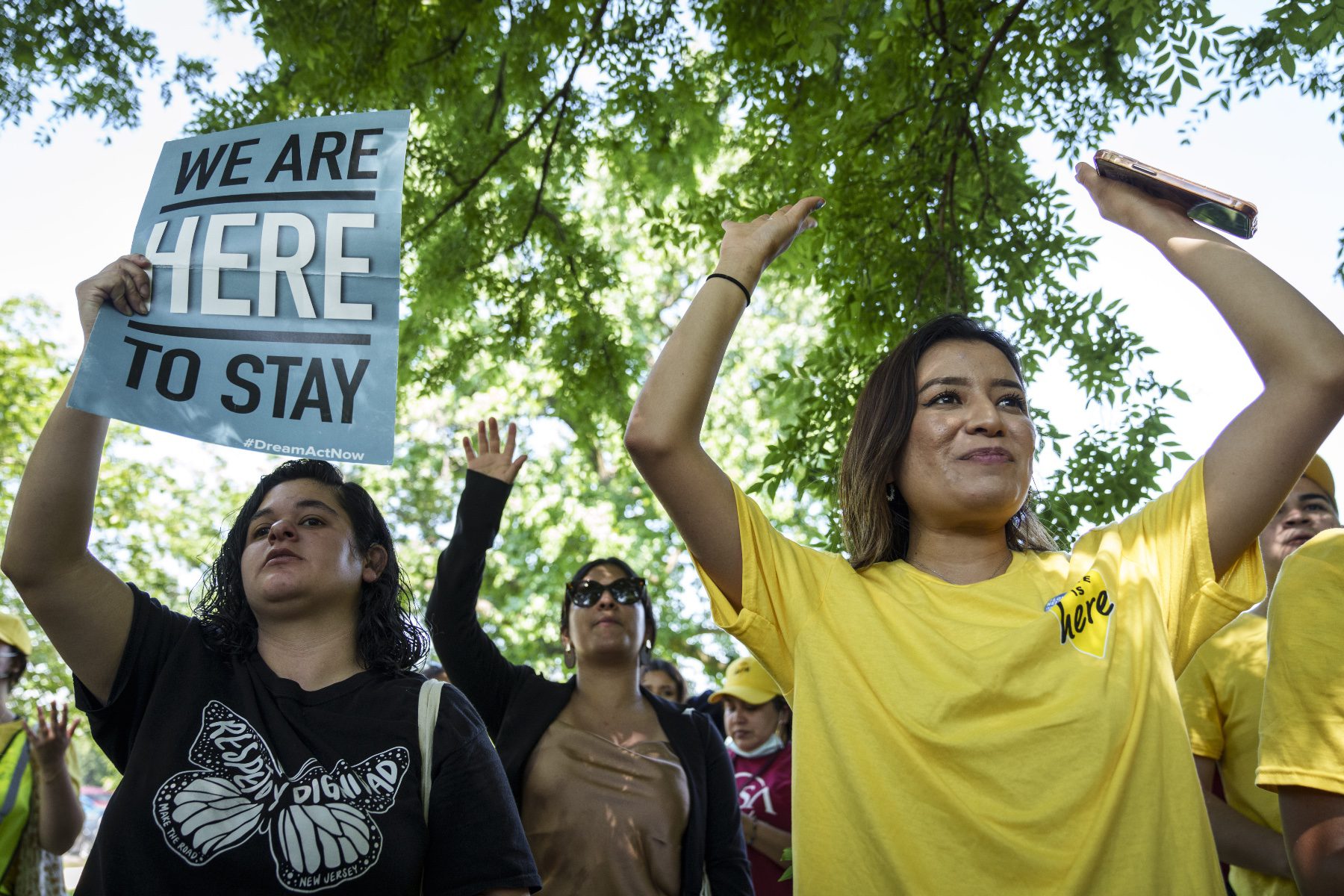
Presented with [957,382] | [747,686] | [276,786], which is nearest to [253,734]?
[276,786]

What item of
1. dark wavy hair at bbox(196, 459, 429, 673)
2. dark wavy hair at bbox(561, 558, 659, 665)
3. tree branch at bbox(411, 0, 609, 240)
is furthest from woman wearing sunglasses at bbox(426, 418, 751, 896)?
tree branch at bbox(411, 0, 609, 240)

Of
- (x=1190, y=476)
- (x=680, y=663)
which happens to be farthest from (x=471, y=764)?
(x=680, y=663)

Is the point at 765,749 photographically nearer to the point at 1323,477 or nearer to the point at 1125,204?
the point at 1323,477

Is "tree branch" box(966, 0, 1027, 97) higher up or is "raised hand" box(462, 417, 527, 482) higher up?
"tree branch" box(966, 0, 1027, 97)

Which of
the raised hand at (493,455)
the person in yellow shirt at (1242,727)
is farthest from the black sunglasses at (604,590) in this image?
the person in yellow shirt at (1242,727)

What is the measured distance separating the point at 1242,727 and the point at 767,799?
2.40 meters

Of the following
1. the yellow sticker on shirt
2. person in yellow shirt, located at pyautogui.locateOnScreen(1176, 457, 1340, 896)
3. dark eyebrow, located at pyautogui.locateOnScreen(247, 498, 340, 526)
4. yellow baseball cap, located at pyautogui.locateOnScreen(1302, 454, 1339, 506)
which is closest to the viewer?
the yellow sticker on shirt

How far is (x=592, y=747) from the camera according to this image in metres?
3.43

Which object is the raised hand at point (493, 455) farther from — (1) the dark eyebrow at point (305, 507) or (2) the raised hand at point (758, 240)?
(2) the raised hand at point (758, 240)

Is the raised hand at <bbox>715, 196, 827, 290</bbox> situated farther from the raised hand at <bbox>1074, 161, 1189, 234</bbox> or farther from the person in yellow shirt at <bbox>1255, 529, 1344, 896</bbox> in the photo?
the person in yellow shirt at <bbox>1255, 529, 1344, 896</bbox>

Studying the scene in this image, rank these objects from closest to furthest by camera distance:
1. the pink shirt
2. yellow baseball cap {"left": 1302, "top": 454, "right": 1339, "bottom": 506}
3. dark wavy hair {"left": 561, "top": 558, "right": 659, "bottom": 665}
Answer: yellow baseball cap {"left": 1302, "top": 454, "right": 1339, "bottom": 506} → dark wavy hair {"left": 561, "top": 558, "right": 659, "bottom": 665} → the pink shirt

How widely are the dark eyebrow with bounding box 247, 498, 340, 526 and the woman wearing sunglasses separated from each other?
0.61 metres

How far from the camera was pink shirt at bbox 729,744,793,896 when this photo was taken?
4551 millimetres

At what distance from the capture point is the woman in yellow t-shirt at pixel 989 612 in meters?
1.68
